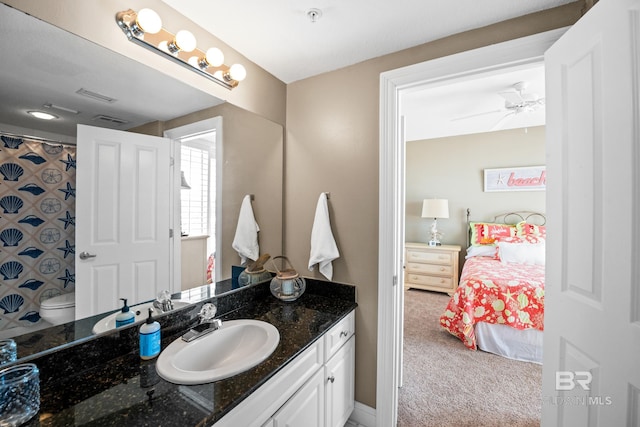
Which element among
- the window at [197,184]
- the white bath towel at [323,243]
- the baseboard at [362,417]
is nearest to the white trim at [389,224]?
the baseboard at [362,417]

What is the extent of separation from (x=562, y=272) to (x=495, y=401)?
55.3 inches

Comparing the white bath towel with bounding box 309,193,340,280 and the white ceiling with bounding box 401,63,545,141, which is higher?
the white ceiling with bounding box 401,63,545,141

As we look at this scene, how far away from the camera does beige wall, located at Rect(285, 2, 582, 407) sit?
1665 millimetres

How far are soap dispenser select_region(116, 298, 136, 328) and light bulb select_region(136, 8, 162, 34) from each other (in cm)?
111

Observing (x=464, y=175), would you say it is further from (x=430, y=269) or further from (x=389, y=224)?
(x=389, y=224)

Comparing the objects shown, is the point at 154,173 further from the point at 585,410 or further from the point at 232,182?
the point at 585,410

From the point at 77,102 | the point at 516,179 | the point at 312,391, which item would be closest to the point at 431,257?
the point at 516,179

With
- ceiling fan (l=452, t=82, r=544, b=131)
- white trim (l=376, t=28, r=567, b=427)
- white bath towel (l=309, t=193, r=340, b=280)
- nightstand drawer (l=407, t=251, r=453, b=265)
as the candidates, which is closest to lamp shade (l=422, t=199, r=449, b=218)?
nightstand drawer (l=407, t=251, r=453, b=265)

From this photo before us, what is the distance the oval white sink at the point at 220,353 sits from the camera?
0.90 m

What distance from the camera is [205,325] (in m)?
1.26

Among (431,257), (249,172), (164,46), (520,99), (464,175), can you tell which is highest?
(520,99)

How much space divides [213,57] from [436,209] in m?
3.96

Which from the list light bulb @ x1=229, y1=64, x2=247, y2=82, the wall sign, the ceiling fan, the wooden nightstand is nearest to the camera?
light bulb @ x1=229, y1=64, x2=247, y2=82

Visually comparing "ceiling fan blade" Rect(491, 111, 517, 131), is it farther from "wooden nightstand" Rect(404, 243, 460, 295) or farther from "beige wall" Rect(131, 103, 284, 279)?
"beige wall" Rect(131, 103, 284, 279)
